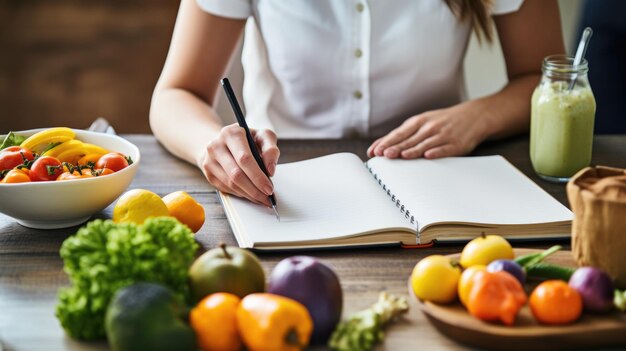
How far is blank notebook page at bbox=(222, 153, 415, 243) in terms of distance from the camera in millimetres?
1068

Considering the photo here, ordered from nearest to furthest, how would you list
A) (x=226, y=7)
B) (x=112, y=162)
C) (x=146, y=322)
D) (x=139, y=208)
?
(x=146, y=322), (x=139, y=208), (x=112, y=162), (x=226, y=7)

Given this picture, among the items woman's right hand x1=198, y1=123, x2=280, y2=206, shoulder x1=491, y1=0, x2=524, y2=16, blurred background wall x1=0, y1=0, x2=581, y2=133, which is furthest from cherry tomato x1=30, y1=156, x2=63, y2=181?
blurred background wall x1=0, y1=0, x2=581, y2=133

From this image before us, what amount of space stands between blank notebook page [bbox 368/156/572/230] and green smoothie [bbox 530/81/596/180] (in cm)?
6

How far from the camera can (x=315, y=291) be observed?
0.78 metres

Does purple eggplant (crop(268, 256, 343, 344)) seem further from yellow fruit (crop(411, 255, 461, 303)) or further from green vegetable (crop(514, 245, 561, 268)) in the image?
green vegetable (crop(514, 245, 561, 268))

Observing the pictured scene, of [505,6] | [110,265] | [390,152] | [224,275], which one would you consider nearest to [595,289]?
[224,275]

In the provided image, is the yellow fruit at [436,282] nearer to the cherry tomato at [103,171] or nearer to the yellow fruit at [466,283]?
the yellow fruit at [466,283]

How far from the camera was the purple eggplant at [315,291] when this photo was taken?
78 centimetres

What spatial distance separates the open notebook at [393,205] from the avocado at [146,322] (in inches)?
12.2

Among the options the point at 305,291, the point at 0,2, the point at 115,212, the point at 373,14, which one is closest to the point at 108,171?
the point at 115,212

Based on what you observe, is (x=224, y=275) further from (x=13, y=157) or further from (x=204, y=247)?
Answer: (x=13, y=157)

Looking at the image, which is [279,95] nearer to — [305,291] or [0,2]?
[305,291]

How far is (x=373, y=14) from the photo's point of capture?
169cm

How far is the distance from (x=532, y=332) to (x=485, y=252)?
0.14m
